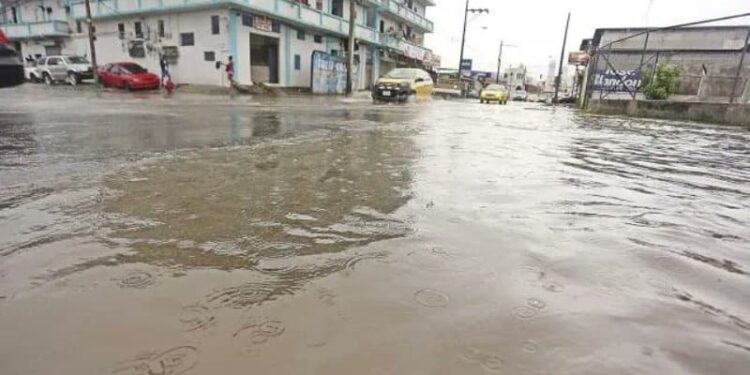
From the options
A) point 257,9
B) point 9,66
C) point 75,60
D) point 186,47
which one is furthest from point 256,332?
point 75,60

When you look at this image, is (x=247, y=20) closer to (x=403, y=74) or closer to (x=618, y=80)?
(x=403, y=74)

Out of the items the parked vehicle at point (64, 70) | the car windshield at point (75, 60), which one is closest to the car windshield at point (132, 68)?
the parked vehicle at point (64, 70)

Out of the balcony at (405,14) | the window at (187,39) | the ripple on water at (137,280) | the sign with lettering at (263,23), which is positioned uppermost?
the balcony at (405,14)

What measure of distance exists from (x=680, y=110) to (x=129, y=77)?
22805 millimetres

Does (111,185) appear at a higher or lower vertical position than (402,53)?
lower

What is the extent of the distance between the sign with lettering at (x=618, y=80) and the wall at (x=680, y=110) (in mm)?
2262

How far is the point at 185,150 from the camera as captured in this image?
198 inches

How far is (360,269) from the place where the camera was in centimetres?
210

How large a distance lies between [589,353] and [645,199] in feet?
8.88

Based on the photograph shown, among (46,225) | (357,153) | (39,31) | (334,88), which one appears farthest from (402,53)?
(46,225)

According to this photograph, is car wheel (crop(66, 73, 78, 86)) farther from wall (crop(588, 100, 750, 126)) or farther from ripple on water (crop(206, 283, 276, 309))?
ripple on water (crop(206, 283, 276, 309))

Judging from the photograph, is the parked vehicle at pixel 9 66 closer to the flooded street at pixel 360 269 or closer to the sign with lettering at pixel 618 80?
the flooded street at pixel 360 269

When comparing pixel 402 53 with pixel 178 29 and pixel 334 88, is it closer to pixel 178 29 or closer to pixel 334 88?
pixel 334 88

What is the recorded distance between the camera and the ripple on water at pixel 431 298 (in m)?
1.80
